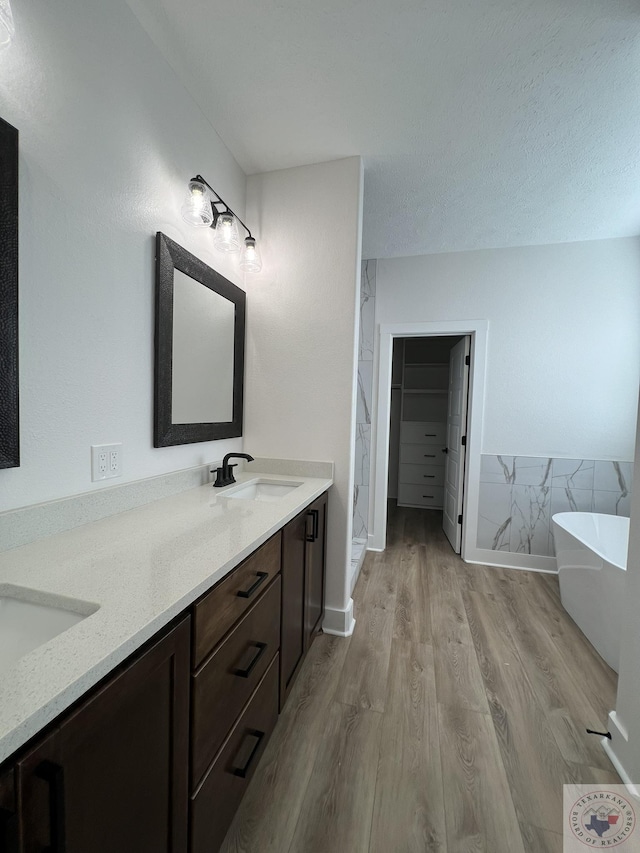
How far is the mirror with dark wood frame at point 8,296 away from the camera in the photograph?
2.77 feet

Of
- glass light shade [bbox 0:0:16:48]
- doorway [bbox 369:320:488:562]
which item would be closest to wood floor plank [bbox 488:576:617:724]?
doorway [bbox 369:320:488:562]

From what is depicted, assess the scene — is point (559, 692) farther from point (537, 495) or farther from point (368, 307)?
point (368, 307)

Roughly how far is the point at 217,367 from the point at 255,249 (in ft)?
2.20

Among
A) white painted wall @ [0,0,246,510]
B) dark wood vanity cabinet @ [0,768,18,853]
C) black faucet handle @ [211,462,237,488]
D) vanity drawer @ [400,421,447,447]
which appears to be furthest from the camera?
vanity drawer @ [400,421,447,447]

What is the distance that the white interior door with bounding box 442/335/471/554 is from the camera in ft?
10.1

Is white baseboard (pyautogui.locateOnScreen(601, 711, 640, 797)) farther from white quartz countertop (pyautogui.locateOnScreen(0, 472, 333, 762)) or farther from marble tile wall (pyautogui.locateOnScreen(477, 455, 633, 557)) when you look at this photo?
marble tile wall (pyautogui.locateOnScreen(477, 455, 633, 557))

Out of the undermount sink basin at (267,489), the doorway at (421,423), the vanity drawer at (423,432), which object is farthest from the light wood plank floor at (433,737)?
the vanity drawer at (423,432)

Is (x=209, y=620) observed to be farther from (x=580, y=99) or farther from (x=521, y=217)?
(x=521, y=217)

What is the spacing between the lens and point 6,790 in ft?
1.31

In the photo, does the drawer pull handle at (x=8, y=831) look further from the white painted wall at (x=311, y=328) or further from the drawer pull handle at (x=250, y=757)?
the white painted wall at (x=311, y=328)

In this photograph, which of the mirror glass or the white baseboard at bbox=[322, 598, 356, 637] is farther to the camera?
the white baseboard at bbox=[322, 598, 356, 637]

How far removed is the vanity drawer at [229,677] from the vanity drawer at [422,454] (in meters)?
3.61

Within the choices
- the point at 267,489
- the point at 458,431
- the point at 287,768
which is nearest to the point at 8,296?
the point at 267,489

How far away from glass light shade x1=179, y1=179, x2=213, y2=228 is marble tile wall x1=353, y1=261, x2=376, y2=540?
1.89 meters
